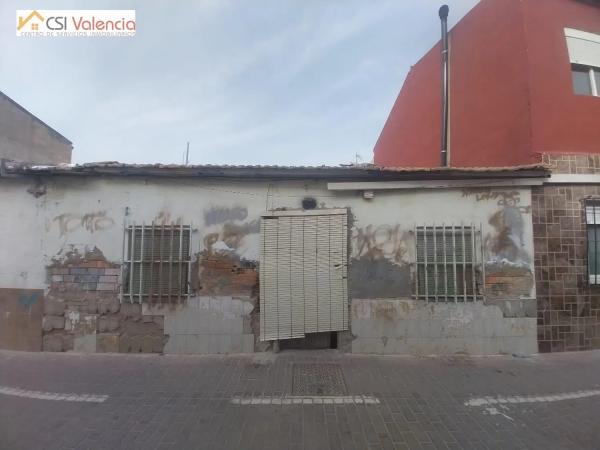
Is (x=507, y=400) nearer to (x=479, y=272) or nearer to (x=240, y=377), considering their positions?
(x=479, y=272)

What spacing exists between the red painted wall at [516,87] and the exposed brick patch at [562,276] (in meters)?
0.93

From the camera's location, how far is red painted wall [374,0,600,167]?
562 centimetres

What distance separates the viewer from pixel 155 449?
277 cm

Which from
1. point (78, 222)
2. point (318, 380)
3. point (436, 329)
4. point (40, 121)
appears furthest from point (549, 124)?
point (40, 121)

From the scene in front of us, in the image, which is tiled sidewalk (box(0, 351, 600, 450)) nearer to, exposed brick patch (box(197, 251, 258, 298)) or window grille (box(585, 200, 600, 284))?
exposed brick patch (box(197, 251, 258, 298))

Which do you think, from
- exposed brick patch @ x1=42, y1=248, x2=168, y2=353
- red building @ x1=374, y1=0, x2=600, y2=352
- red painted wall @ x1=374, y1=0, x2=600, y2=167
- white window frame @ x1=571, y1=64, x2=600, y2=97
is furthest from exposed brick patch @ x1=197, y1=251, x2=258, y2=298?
white window frame @ x1=571, y1=64, x2=600, y2=97

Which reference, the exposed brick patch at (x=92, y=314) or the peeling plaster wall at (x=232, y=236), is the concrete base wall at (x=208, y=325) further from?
the exposed brick patch at (x=92, y=314)

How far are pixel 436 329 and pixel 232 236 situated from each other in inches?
146

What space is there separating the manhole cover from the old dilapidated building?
0.63 m

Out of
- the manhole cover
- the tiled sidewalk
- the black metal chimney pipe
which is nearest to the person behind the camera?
the tiled sidewalk

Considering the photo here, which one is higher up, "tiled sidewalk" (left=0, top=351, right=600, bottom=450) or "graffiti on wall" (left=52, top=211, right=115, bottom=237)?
"graffiti on wall" (left=52, top=211, right=115, bottom=237)

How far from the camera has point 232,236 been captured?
204 inches

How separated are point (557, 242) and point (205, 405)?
5953mm

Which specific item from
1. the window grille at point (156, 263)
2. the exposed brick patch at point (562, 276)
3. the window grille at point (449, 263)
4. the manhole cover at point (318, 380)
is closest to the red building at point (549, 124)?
the exposed brick patch at point (562, 276)
